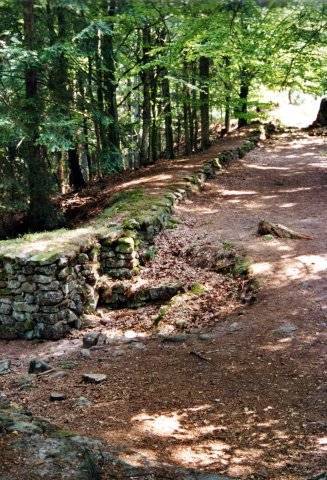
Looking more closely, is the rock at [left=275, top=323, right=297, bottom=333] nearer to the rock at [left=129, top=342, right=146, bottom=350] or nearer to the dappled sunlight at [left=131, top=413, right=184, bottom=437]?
the rock at [left=129, top=342, right=146, bottom=350]

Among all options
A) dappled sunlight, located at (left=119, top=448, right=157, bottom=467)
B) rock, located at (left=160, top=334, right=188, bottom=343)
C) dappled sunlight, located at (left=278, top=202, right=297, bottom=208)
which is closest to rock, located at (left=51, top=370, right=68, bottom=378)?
rock, located at (left=160, top=334, right=188, bottom=343)

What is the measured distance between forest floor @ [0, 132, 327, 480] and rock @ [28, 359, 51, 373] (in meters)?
0.21

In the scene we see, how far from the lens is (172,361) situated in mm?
6863

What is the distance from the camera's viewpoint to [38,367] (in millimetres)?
7305

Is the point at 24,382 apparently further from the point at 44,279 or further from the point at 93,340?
the point at 44,279

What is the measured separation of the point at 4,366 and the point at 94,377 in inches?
79.8

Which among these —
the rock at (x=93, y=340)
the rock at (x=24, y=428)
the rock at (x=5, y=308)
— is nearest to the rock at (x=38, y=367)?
the rock at (x=93, y=340)

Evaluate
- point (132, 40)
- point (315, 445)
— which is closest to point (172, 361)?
point (315, 445)

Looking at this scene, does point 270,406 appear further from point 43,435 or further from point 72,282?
point 72,282

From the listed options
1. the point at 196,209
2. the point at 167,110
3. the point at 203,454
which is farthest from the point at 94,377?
the point at 167,110

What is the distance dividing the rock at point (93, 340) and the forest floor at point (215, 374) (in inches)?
8.6

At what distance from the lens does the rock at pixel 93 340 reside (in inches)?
318

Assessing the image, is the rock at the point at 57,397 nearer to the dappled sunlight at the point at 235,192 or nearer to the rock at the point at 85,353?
the rock at the point at 85,353

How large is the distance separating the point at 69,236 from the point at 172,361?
4091 mm
